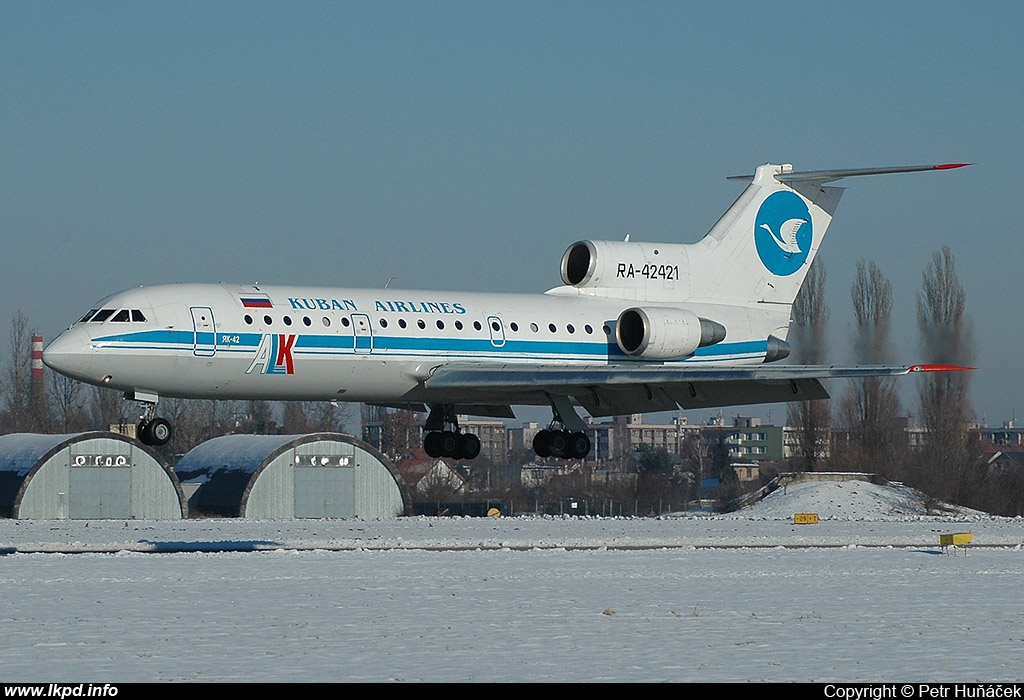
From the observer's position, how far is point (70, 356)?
3209 centimetres

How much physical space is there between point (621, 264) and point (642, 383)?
385cm

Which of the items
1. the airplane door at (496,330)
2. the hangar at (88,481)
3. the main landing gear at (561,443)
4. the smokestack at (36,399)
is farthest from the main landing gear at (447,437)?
the smokestack at (36,399)

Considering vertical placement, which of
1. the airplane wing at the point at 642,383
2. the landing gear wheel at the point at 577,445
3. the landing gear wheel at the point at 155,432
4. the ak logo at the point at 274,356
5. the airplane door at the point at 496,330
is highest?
the airplane door at the point at 496,330

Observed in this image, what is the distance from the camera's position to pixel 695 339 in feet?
124

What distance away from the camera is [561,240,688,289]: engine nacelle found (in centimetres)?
3888

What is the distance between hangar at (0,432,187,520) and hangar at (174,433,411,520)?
93.4 inches

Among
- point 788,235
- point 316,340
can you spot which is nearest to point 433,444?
point 316,340

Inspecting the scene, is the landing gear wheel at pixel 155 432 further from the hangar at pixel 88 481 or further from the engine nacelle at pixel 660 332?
the hangar at pixel 88 481

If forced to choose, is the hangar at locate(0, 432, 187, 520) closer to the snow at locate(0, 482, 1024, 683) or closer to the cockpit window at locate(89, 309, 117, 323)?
the snow at locate(0, 482, 1024, 683)

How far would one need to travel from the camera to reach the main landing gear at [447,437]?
3872 centimetres

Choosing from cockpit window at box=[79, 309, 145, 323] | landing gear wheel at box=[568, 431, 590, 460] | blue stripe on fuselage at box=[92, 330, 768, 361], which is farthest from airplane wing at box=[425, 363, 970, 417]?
cockpit window at box=[79, 309, 145, 323]

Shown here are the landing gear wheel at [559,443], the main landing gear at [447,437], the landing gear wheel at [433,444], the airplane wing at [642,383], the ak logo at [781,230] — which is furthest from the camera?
the ak logo at [781,230]

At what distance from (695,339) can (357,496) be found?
3826cm

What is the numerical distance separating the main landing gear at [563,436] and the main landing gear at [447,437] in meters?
1.71
